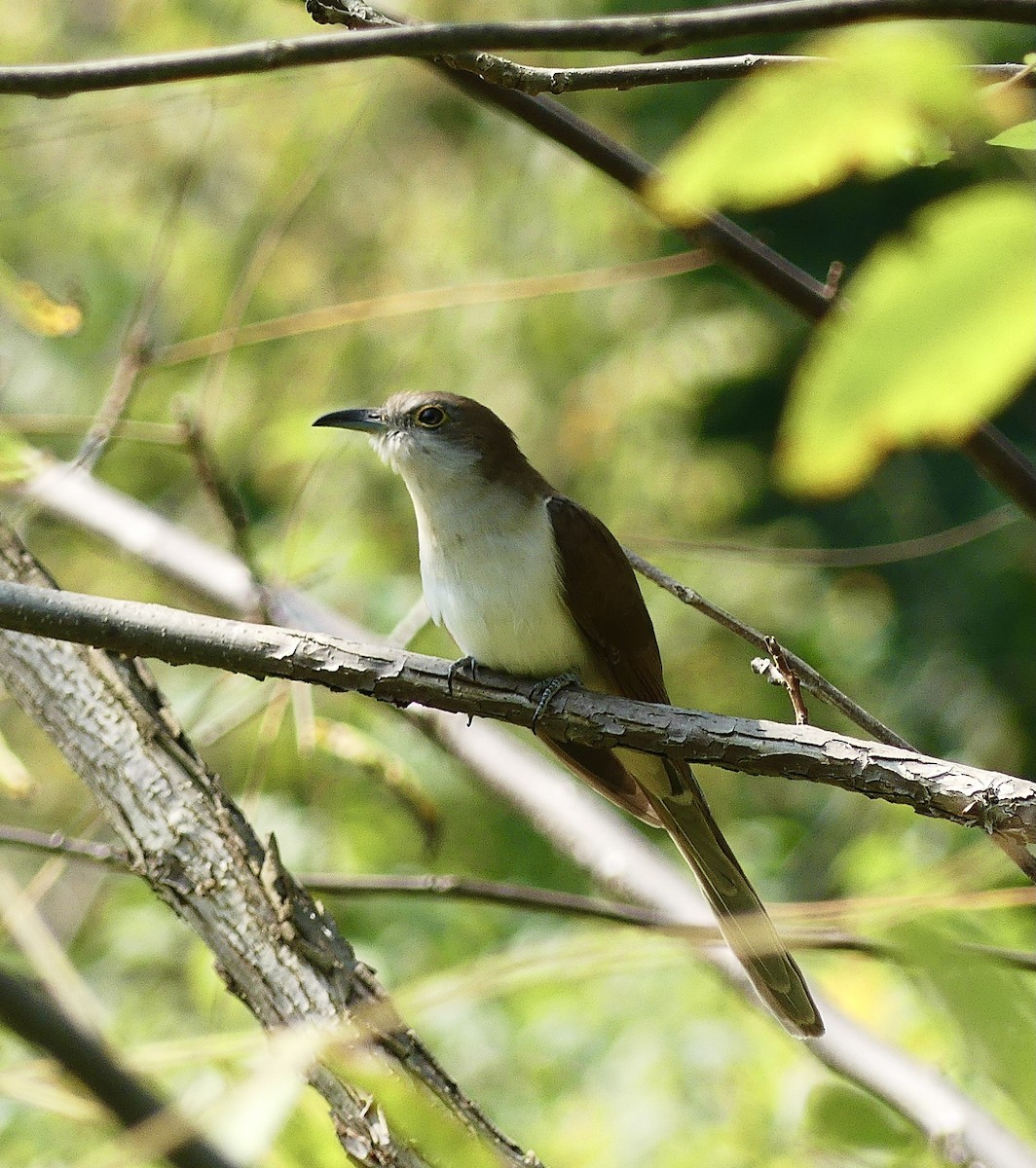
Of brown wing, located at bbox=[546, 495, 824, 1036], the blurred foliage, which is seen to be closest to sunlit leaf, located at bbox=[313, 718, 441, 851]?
brown wing, located at bbox=[546, 495, 824, 1036]

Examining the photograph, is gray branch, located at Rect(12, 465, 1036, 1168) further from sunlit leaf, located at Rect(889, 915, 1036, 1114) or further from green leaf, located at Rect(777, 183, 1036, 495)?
green leaf, located at Rect(777, 183, 1036, 495)

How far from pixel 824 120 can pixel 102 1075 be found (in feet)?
2.93

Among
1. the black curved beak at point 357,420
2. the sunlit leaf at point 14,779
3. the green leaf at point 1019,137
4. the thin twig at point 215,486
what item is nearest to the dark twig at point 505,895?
the sunlit leaf at point 14,779

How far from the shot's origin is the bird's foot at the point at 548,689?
9.15 feet

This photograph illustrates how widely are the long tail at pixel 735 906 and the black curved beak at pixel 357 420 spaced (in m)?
1.47

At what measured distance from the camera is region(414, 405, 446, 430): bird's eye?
418 centimetres

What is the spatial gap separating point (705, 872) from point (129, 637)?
6.45 ft

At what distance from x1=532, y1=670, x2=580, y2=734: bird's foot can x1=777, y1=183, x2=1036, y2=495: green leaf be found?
2.14 m

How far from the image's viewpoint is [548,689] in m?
3.15

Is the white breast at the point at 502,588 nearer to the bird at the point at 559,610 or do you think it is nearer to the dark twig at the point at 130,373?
the bird at the point at 559,610

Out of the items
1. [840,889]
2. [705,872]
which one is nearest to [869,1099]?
[705,872]

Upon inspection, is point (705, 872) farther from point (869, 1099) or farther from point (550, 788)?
point (869, 1099)

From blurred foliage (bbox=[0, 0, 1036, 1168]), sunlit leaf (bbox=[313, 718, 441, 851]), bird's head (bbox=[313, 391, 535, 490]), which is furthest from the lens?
blurred foliage (bbox=[0, 0, 1036, 1168])

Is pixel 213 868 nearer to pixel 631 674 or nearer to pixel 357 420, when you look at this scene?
pixel 631 674
